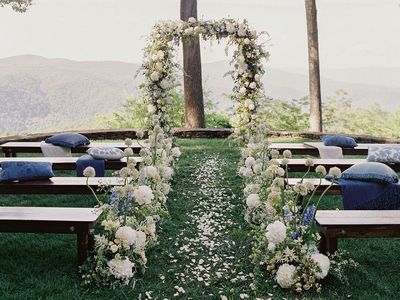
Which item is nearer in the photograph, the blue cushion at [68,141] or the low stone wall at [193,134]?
the blue cushion at [68,141]

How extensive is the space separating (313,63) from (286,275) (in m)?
9.65

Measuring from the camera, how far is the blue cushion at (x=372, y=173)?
171 inches

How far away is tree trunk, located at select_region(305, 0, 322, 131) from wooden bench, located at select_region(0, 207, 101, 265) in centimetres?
956

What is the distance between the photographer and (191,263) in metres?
3.68

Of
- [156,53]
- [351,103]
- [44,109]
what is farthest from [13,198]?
[44,109]

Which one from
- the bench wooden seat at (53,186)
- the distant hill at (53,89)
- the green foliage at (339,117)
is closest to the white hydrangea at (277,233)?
the bench wooden seat at (53,186)

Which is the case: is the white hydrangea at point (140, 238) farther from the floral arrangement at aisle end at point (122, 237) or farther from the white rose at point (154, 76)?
the white rose at point (154, 76)

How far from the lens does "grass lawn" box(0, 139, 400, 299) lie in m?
3.17

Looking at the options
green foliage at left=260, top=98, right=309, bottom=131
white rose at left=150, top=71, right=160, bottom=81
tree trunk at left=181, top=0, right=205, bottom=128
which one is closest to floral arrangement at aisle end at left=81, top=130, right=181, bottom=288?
white rose at left=150, top=71, right=160, bottom=81

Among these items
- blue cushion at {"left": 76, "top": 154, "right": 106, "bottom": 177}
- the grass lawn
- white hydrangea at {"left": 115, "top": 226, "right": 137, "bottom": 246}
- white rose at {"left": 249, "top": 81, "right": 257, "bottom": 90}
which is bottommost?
the grass lawn

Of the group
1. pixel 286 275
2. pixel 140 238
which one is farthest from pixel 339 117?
pixel 140 238

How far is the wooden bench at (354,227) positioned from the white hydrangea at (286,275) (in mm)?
386

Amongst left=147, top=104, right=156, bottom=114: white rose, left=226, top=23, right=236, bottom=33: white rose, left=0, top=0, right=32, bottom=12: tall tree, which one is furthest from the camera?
left=0, top=0, right=32, bottom=12: tall tree

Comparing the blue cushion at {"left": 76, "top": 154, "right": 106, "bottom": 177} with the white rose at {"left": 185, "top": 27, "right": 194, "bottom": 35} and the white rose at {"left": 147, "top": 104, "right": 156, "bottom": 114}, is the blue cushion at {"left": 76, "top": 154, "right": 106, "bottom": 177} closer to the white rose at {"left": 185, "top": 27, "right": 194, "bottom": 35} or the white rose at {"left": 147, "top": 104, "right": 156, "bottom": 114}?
the white rose at {"left": 147, "top": 104, "right": 156, "bottom": 114}
